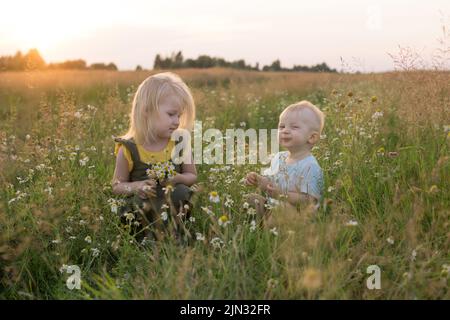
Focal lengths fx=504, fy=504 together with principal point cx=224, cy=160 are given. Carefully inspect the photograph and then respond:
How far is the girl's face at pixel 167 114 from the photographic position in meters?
3.30

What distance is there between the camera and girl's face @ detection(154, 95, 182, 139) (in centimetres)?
330

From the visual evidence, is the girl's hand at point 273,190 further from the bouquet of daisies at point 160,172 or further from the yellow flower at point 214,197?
the bouquet of daisies at point 160,172

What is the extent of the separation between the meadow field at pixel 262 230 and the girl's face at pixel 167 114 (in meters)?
0.47

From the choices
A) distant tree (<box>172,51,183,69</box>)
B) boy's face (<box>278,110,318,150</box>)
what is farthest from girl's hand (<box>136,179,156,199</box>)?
distant tree (<box>172,51,183,69</box>)

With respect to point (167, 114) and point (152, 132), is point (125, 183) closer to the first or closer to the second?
point (152, 132)

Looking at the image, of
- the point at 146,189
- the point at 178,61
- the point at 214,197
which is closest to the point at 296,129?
the point at 214,197

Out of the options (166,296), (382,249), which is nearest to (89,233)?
(166,296)

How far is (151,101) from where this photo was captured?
10.9 feet

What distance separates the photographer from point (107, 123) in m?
5.63

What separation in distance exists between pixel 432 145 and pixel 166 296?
2.36m

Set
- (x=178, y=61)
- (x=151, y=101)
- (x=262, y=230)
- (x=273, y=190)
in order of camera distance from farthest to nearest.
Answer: (x=178, y=61), (x=151, y=101), (x=273, y=190), (x=262, y=230)

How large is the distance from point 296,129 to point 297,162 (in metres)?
0.22

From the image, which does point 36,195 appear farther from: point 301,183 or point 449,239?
point 449,239

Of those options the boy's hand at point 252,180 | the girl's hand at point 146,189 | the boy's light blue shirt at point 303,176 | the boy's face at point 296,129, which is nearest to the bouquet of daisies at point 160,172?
the girl's hand at point 146,189
